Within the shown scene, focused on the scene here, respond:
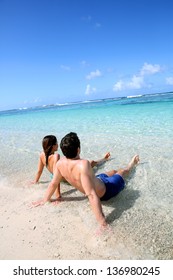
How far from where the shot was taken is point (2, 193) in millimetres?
5023

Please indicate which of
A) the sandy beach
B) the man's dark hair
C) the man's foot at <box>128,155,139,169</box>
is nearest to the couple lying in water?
the man's dark hair

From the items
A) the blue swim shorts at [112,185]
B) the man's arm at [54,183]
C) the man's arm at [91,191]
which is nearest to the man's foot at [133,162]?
the blue swim shorts at [112,185]

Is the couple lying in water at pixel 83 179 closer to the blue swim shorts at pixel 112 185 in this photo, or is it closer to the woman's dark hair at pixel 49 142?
the blue swim shorts at pixel 112 185

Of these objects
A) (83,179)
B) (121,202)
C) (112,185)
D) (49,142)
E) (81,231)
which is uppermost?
(49,142)

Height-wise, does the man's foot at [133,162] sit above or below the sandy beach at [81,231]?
above

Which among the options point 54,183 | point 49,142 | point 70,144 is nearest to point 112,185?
point 54,183

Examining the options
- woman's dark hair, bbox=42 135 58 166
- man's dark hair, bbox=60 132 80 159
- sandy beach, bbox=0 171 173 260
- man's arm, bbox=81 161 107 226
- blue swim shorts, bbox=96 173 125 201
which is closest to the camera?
sandy beach, bbox=0 171 173 260

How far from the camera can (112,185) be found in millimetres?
4363

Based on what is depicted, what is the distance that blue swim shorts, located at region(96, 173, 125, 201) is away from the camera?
13.9 feet

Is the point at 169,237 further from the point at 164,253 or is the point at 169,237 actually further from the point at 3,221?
the point at 3,221

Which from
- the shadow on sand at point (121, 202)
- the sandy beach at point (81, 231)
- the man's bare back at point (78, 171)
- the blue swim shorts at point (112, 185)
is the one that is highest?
the man's bare back at point (78, 171)

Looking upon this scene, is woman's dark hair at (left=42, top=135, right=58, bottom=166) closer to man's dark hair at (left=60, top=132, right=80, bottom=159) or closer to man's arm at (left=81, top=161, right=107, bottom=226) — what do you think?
man's dark hair at (left=60, top=132, right=80, bottom=159)

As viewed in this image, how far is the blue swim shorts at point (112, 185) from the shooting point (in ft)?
13.9

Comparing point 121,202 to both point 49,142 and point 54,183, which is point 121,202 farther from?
point 49,142
